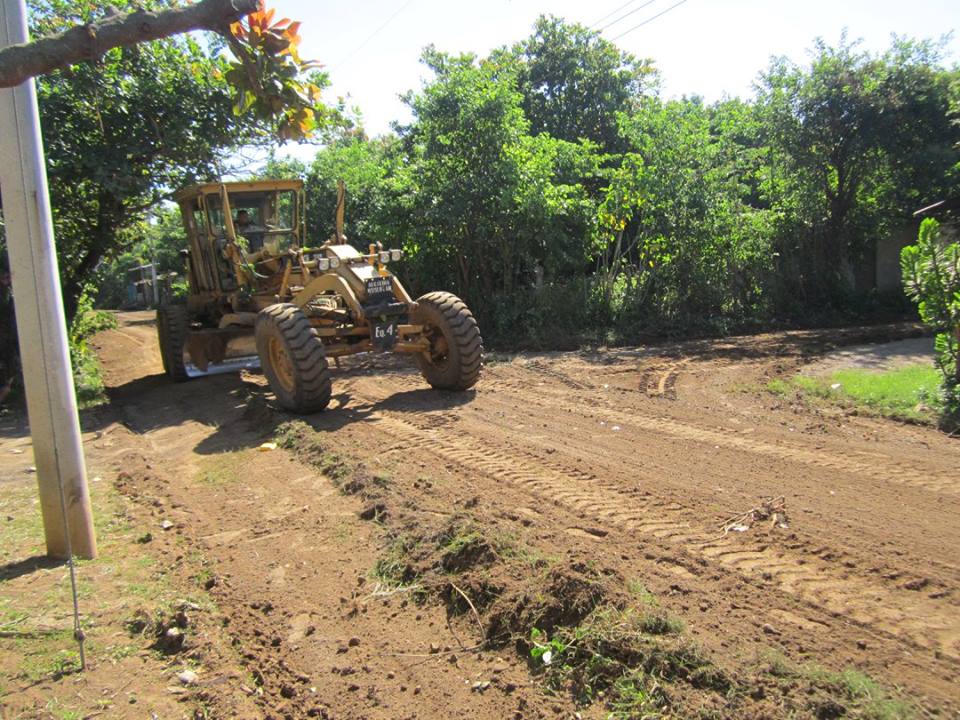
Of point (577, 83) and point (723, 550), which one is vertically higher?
point (577, 83)

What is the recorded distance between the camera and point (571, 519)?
518cm

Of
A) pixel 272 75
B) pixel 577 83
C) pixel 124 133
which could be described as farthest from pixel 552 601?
pixel 577 83

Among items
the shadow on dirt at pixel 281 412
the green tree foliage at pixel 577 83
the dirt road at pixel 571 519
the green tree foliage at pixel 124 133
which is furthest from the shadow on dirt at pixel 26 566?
the green tree foliage at pixel 577 83

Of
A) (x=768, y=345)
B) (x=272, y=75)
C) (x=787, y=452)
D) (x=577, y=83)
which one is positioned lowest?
(x=787, y=452)

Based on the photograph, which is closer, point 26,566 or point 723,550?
point 723,550

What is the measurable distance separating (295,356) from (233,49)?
5555mm

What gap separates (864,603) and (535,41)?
2531cm

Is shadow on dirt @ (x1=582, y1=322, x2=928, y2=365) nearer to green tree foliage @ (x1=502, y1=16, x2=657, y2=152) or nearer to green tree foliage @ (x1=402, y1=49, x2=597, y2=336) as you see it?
green tree foliage @ (x1=402, y1=49, x2=597, y2=336)

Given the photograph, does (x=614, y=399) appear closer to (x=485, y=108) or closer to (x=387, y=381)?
(x=387, y=381)

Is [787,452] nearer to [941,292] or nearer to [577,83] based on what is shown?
[941,292]

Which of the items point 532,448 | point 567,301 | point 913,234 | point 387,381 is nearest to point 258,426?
point 387,381

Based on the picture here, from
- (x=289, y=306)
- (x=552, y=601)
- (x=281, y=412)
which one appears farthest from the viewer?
(x=281, y=412)

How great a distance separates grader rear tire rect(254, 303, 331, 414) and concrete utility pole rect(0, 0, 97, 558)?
138 inches

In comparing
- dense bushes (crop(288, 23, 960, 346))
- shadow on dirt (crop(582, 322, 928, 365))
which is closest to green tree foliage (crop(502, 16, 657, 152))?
A: dense bushes (crop(288, 23, 960, 346))
